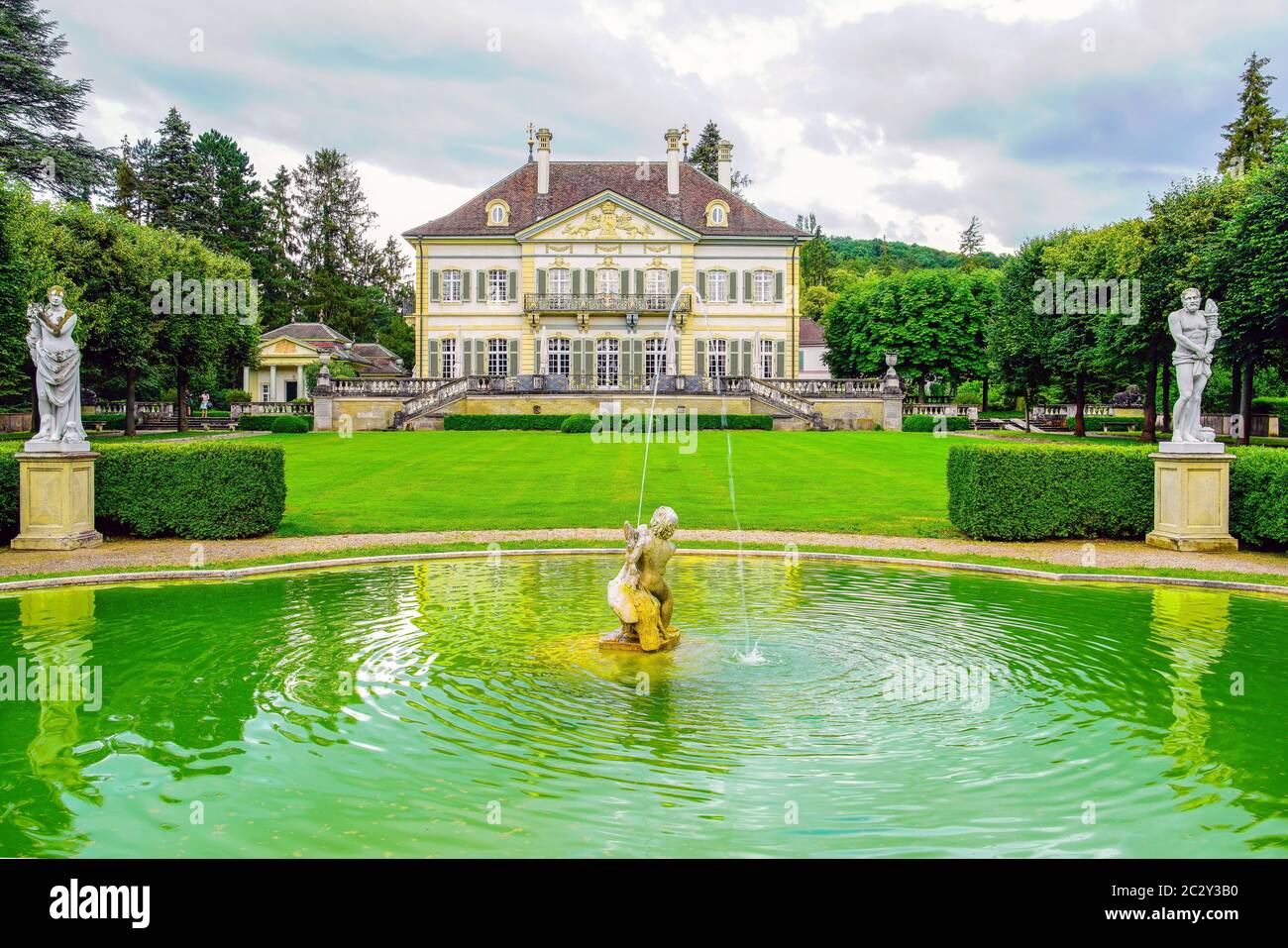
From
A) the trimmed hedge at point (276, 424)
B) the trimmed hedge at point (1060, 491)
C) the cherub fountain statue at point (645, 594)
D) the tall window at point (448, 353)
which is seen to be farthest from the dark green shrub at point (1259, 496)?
the tall window at point (448, 353)

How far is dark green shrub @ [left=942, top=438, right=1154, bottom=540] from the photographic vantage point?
57.7 ft

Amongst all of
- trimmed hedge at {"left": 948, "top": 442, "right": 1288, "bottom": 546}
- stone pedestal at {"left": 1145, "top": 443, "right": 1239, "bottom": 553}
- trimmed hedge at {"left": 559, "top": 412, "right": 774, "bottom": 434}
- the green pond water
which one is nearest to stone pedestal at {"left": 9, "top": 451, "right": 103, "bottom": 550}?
the green pond water

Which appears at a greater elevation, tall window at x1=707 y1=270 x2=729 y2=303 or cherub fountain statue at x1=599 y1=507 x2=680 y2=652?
tall window at x1=707 y1=270 x2=729 y2=303

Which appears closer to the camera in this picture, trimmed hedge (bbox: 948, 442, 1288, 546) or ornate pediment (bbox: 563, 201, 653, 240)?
trimmed hedge (bbox: 948, 442, 1288, 546)

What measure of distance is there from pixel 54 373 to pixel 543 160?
50.1 metres

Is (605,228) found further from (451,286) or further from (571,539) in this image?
(571,539)

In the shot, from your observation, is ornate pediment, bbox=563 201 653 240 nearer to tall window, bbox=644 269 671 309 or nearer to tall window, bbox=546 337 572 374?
tall window, bbox=644 269 671 309

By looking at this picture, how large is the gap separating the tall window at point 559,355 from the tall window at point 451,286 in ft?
21.0

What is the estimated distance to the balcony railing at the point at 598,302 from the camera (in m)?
59.9

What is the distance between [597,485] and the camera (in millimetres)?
24703

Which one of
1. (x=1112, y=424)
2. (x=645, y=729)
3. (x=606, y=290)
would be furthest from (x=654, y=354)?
(x=645, y=729)

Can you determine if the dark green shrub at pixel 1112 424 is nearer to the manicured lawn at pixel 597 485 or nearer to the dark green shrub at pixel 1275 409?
the dark green shrub at pixel 1275 409

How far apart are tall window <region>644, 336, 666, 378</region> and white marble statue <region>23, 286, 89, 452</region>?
4495 centimetres
